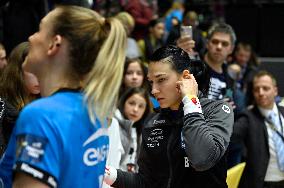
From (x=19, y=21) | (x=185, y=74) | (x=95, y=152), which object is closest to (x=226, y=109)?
(x=185, y=74)

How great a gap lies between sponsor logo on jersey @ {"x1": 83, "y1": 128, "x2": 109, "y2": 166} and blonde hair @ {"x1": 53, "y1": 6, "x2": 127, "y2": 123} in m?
0.06

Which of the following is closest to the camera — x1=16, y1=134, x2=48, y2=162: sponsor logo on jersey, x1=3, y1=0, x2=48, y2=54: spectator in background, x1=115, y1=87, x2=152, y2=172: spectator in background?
x1=16, y1=134, x2=48, y2=162: sponsor logo on jersey

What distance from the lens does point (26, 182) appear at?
1.70 m

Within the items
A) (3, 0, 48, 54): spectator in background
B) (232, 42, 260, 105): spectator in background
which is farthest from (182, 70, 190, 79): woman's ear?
(232, 42, 260, 105): spectator in background

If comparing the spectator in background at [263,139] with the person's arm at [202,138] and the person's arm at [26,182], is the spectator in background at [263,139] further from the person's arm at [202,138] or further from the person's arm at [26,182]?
the person's arm at [26,182]

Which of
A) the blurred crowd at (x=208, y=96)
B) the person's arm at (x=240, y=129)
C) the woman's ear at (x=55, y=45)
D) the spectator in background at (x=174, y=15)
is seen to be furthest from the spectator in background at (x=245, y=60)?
the woman's ear at (x=55, y=45)

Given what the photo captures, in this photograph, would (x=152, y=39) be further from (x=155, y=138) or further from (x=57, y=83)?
(x=57, y=83)

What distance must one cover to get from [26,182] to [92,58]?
46cm

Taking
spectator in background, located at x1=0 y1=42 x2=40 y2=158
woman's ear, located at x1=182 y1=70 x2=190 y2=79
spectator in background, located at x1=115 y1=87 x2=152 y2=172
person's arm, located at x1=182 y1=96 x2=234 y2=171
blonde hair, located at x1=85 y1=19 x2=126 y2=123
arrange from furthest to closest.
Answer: spectator in background, located at x1=115 y1=87 x2=152 y2=172, spectator in background, located at x1=0 y1=42 x2=40 y2=158, woman's ear, located at x1=182 y1=70 x2=190 y2=79, person's arm, located at x1=182 y1=96 x2=234 y2=171, blonde hair, located at x1=85 y1=19 x2=126 y2=123

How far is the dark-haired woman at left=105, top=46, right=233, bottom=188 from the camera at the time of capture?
2.52m

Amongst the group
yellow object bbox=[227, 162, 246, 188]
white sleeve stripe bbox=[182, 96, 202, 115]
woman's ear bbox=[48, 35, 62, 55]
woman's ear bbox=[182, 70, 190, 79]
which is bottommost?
yellow object bbox=[227, 162, 246, 188]

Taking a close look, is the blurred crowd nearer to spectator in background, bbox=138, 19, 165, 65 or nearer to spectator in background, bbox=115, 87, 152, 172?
spectator in background, bbox=115, 87, 152, 172

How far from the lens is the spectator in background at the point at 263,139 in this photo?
4898 mm

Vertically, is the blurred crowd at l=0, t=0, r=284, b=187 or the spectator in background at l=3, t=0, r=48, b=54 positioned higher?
the spectator in background at l=3, t=0, r=48, b=54
